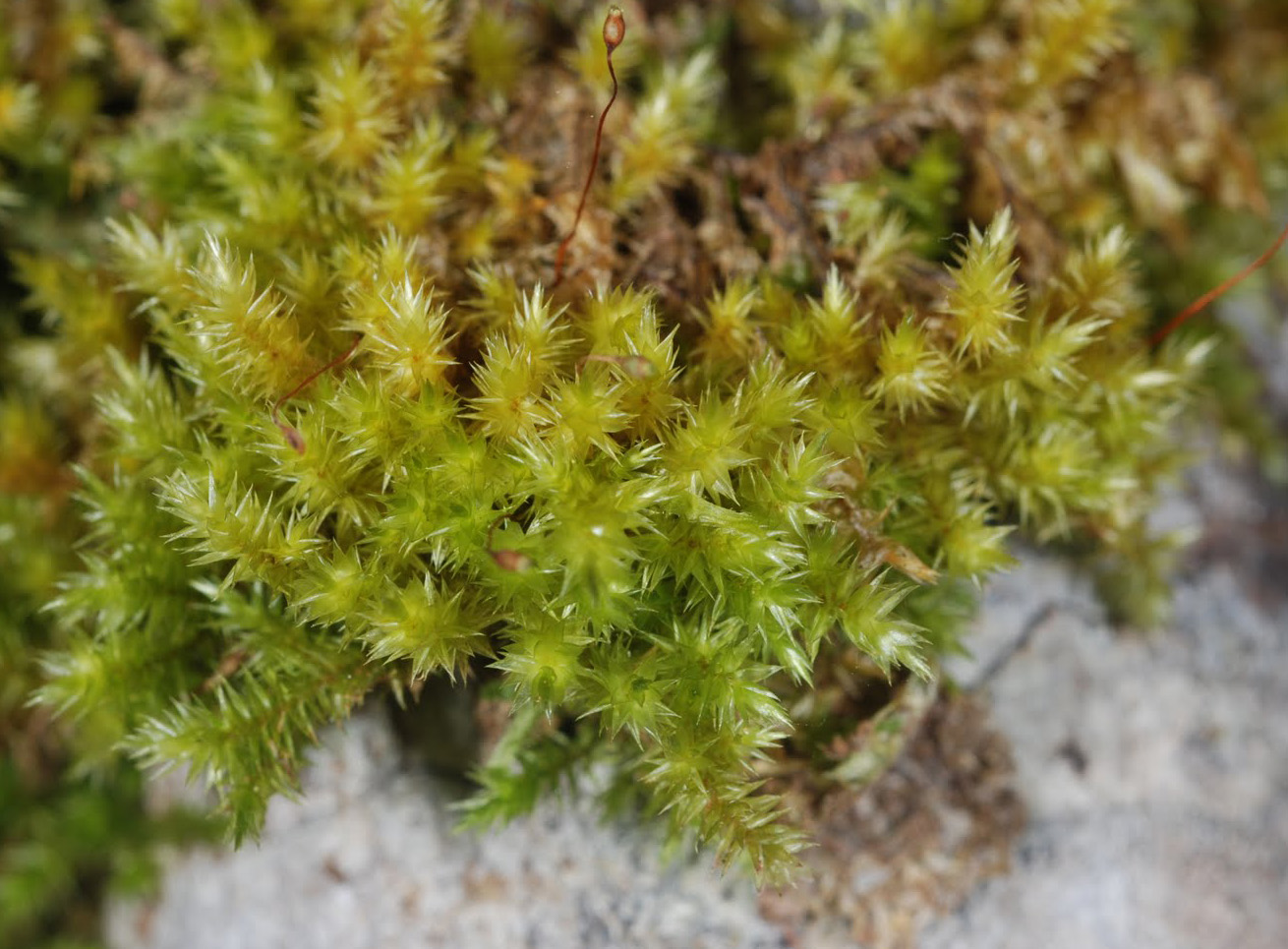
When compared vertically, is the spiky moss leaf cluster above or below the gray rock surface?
above

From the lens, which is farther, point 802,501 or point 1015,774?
point 1015,774

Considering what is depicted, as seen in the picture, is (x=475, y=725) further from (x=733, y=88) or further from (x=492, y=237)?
(x=733, y=88)

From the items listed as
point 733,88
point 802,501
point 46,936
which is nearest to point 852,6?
point 733,88

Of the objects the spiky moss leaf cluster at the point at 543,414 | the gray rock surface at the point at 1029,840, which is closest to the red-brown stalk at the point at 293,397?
the spiky moss leaf cluster at the point at 543,414

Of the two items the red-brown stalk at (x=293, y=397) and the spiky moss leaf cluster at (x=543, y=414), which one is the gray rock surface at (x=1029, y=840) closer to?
the spiky moss leaf cluster at (x=543, y=414)

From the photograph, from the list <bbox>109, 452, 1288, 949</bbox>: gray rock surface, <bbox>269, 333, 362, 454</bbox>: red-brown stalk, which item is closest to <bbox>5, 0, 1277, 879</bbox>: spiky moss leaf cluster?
<bbox>269, 333, 362, 454</bbox>: red-brown stalk

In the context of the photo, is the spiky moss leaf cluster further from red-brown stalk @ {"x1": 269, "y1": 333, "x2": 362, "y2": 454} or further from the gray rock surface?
the gray rock surface

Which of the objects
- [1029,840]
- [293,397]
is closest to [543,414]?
[293,397]
